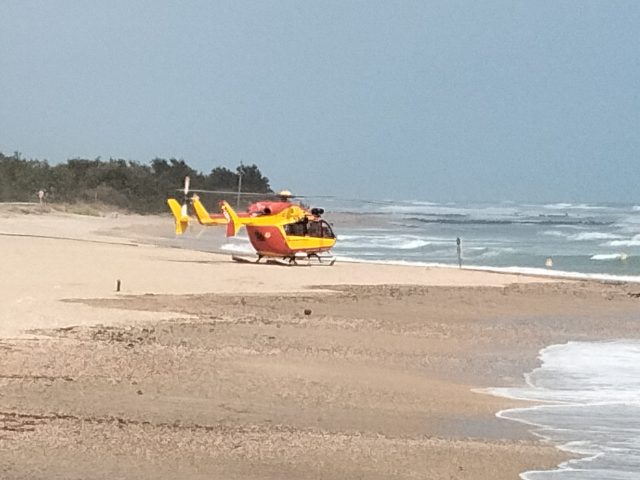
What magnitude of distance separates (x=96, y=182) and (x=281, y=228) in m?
46.1

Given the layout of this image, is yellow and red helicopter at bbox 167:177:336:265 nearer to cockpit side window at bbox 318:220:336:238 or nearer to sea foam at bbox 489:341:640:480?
cockpit side window at bbox 318:220:336:238

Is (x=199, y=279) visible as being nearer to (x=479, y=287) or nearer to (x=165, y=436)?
(x=479, y=287)

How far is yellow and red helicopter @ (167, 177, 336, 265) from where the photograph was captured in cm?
2719

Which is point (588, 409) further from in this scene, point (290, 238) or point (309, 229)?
point (309, 229)

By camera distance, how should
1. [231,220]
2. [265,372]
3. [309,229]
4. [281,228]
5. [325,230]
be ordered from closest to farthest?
[265,372]
[231,220]
[281,228]
[309,229]
[325,230]

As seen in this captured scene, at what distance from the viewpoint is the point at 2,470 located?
5551mm

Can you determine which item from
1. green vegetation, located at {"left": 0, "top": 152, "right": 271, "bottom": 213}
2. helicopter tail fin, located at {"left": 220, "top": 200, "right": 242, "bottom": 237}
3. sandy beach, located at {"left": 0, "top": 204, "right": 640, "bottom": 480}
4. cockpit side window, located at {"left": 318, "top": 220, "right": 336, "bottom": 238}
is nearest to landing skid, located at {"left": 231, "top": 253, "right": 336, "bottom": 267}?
cockpit side window, located at {"left": 318, "top": 220, "right": 336, "bottom": 238}

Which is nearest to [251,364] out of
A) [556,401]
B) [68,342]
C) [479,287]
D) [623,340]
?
[68,342]

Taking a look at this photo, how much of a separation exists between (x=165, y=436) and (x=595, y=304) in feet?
Result: 45.1

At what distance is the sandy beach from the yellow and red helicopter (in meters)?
6.38

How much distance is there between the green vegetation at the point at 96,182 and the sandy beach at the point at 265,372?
44.6 meters

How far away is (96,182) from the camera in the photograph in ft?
233

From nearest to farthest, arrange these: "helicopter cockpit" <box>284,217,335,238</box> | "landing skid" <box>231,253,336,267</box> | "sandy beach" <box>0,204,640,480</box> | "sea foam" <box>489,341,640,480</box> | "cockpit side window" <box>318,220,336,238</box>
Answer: "sandy beach" <box>0,204,640,480</box>, "sea foam" <box>489,341,640,480</box>, "landing skid" <box>231,253,336,267</box>, "helicopter cockpit" <box>284,217,335,238</box>, "cockpit side window" <box>318,220,336,238</box>

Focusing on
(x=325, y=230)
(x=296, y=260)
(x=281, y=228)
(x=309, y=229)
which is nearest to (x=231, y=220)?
(x=281, y=228)
